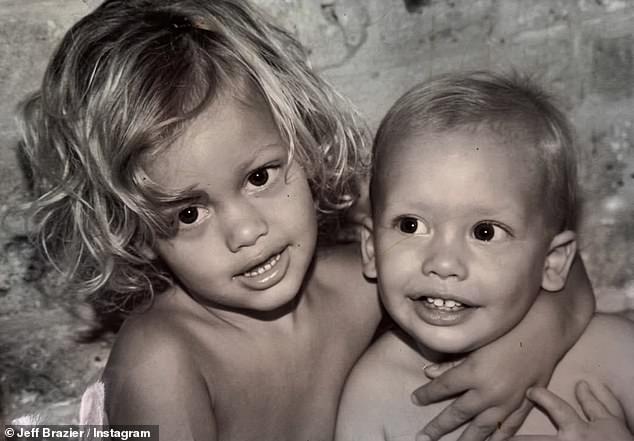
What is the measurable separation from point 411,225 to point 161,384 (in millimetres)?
316

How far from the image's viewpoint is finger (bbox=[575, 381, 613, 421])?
105 cm

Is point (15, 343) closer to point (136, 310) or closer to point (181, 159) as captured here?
point (136, 310)

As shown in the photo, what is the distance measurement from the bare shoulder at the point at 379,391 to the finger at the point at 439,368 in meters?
0.01

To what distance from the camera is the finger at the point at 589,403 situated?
3.45 ft

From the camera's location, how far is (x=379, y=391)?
3.57 ft

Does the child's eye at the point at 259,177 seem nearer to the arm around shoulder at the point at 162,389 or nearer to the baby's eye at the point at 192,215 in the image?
the baby's eye at the point at 192,215

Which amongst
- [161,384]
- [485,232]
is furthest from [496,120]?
[161,384]

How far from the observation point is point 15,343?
4.01 feet

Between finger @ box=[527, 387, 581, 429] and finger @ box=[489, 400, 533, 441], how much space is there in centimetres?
1

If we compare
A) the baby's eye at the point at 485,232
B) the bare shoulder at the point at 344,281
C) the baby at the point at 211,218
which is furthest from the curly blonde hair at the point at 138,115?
the baby's eye at the point at 485,232

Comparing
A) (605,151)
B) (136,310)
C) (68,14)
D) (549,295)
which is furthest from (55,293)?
(605,151)

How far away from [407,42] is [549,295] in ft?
1.30

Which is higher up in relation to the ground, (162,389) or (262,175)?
(262,175)

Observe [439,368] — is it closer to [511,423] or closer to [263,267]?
[511,423]
